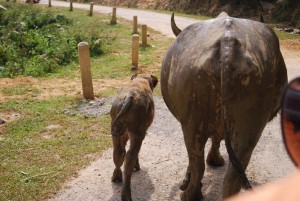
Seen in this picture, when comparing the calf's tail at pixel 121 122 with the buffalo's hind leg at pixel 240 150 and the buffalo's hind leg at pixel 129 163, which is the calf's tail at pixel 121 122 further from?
the buffalo's hind leg at pixel 240 150

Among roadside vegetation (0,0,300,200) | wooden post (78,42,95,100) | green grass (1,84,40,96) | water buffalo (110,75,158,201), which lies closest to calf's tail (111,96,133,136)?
water buffalo (110,75,158,201)

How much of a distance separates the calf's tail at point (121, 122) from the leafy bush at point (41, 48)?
780cm

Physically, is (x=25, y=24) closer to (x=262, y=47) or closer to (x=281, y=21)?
(x=281, y=21)

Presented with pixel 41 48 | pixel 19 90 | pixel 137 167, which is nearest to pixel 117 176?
pixel 137 167

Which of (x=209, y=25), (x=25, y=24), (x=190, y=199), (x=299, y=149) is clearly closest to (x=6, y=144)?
(x=190, y=199)

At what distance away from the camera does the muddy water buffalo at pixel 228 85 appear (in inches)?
129

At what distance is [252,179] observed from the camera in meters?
5.17

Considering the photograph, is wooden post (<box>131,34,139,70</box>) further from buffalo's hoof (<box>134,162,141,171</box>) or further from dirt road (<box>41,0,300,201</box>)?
buffalo's hoof (<box>134,162,141,171</box>)

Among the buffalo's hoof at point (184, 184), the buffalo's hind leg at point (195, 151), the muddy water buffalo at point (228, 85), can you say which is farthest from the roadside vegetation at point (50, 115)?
the muddy water buffalo at point (228, 85)

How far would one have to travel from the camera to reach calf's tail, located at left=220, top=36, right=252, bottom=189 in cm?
318

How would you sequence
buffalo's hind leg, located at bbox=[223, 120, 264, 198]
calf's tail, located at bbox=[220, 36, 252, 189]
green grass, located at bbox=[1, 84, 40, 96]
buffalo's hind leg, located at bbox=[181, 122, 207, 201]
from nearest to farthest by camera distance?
calf's tail, located at bbox=[220, 36, 252, 189] → buffalo's hind leg, located at bbox=[223, 120, 264, 198] → buffalo's hind leg, located at bbox=[181, 122, 207, 201] → green grass, located at bbox=[1, 84, 40, 96]

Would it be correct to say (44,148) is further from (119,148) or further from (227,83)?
(227,83)

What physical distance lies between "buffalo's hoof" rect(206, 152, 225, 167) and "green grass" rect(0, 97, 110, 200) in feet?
5.53

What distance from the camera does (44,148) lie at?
6.17 metres
